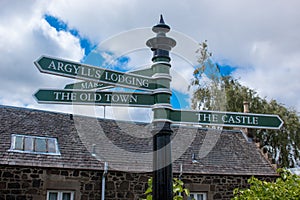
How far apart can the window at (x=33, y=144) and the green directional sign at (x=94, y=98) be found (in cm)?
750

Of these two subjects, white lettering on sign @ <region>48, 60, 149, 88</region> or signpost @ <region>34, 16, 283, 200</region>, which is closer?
signpost @ <region>34, 16, 283, 200</region>

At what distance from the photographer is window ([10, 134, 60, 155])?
10.3m

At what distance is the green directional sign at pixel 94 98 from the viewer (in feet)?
10.9

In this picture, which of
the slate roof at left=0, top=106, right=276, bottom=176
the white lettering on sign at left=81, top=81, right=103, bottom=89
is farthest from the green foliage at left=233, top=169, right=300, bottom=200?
the slate roof at left=0, top=106, right=276, bottom=176

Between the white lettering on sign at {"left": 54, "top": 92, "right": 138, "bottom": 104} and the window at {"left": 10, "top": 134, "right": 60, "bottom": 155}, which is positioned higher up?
the window at {"left": 10, "top": 134, "right": 60, "bottom": 155}

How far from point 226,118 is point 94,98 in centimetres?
142

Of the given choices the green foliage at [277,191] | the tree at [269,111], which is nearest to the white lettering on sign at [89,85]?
the green foliage at [277,191]

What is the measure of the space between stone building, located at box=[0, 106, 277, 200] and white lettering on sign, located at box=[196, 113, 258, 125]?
4.44 metres

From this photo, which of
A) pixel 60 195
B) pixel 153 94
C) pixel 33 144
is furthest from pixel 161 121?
pixel 33 144

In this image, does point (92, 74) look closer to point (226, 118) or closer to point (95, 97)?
point (95, 97)

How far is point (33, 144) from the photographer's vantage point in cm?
1062

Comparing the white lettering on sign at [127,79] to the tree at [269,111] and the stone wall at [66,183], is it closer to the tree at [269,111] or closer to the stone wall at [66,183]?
the stone wall at [66,183]

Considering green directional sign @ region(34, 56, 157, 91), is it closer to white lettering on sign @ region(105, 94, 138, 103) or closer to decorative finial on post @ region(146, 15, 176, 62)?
white lettering on sign @ region(105, 94, 138, 103)

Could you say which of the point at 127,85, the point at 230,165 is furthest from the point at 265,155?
the point at 127,85
